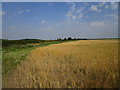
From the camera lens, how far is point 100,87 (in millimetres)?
2410

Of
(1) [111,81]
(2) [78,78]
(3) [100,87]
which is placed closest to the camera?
(3) [100,87]

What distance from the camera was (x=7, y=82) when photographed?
3.08m

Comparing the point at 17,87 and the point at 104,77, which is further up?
the point at 104,77

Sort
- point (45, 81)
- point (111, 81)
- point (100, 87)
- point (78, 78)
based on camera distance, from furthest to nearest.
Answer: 1. point (78, 78)
2. point (45, 81)
3. point (111, 81)
4. point (100, 87)

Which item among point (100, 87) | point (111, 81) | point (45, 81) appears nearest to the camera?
point (100, 87)

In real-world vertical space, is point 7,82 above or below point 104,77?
below

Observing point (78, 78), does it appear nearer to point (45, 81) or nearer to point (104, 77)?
point (104, 77)

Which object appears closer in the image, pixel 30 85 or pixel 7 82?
pixel 30 85

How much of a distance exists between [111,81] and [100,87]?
395mm

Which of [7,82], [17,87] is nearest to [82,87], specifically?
[17,87]

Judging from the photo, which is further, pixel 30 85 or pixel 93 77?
pixel 93 77

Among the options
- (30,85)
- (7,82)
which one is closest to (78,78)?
(30,85)

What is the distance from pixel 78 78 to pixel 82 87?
518 mm

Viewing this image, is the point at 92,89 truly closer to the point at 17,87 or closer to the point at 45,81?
the point at 45,81
